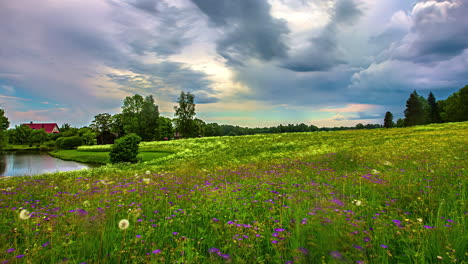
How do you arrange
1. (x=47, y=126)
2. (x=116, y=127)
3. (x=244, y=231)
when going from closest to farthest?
(x=244, y=231)
(x=116, y=127)
(x=47, y=126)

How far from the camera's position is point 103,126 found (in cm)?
7575

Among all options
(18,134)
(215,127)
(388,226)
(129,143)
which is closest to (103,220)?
(388,226)

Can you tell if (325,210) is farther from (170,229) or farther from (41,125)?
(41,125)

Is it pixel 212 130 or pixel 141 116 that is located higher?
pixel 141 116

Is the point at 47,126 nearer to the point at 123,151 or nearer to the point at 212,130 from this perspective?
the point at 212,130

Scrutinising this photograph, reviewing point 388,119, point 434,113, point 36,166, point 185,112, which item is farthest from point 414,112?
point 36,166

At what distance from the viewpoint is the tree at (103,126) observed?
247ft

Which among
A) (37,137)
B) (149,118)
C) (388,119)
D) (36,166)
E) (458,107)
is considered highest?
(458,107)

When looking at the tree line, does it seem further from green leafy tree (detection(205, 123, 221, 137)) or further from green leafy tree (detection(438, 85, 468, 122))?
green leafy tree (detection(205, 123, 221, 137))

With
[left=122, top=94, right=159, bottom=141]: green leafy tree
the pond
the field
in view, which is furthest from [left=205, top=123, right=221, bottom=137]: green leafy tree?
the field

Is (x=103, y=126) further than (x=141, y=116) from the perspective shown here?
Yes

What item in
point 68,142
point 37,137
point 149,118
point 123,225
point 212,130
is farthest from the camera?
point 212,130

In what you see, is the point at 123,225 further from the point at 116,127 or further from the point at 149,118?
the point at 116,127

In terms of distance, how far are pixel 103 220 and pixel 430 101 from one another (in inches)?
4399
